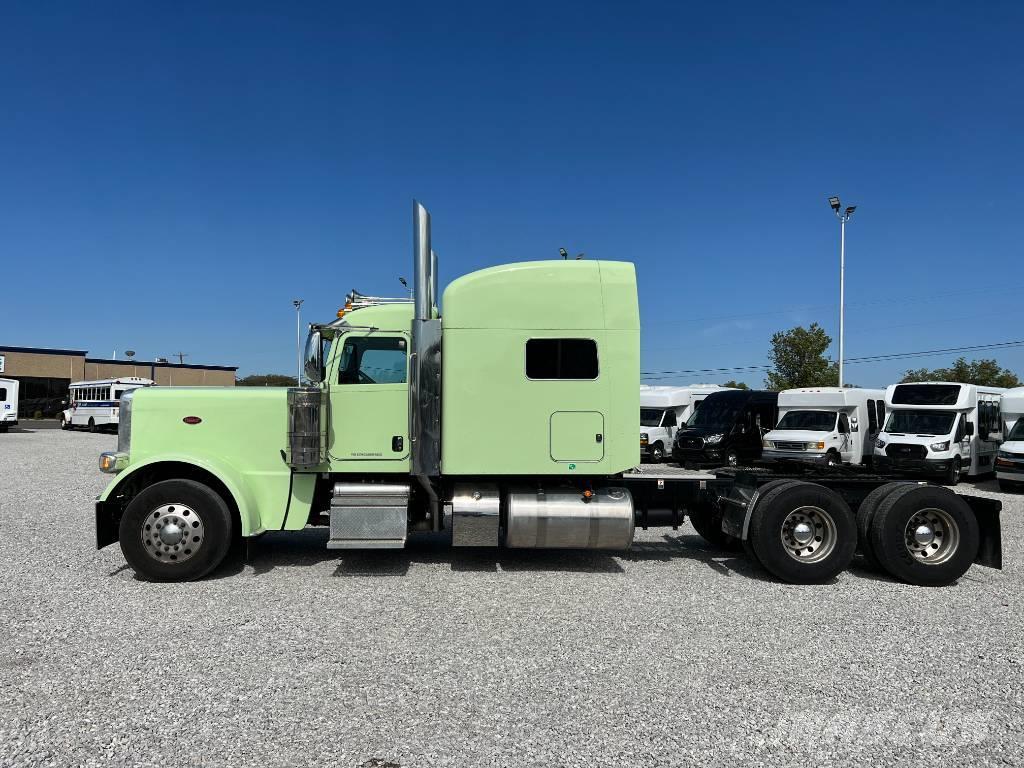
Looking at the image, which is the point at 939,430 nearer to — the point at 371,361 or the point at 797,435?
the point at 797,435

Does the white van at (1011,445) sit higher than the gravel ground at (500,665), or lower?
higher

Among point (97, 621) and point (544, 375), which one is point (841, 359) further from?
point (97, 621)

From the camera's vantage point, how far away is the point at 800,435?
19844 millimetres

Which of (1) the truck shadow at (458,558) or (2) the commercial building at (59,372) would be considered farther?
(2) the commercial building at (59,372)

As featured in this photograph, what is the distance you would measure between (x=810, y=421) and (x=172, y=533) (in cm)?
1873

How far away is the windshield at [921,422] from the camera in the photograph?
18.1 meters

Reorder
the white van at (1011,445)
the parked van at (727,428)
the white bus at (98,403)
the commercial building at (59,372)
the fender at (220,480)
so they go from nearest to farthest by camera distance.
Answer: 1. the fender at (220,480)
2. the white van at (1011,445)
3. the parked van at (727,428)
4. the white bus at (98,403)
5. the commercial building at (59,372)

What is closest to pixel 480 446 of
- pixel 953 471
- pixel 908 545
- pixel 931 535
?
pixel 908 545

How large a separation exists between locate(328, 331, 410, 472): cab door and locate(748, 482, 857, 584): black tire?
12.6ft

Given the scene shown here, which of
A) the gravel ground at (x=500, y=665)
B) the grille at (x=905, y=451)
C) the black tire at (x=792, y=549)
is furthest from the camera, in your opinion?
the grille at (x=905, y=451)

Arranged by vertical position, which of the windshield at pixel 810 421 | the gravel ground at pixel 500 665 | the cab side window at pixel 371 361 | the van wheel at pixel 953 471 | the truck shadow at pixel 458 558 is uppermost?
the cab side window at pixel 371 361

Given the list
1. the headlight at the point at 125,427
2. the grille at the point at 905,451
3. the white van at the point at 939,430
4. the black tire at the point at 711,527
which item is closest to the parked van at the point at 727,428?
the white van at the point at 939,430

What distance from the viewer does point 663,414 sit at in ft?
81.0

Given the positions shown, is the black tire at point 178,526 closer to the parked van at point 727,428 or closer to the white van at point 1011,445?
the parked van at point 727,428
